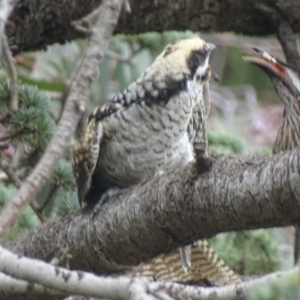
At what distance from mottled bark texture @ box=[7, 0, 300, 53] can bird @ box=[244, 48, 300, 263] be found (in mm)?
148

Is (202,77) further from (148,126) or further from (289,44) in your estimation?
(289,44)

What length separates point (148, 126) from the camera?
1.88 meters

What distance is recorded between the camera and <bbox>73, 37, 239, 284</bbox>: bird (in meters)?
1.84

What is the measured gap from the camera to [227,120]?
4254 mm

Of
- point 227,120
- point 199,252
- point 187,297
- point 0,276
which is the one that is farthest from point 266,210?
point 227,120

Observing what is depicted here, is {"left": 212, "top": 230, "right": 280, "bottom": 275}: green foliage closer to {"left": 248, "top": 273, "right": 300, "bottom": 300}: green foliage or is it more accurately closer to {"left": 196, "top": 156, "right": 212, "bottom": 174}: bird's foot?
{"left": 196, "top": 156, "right": 212, "bottom": 174}: bird's foot

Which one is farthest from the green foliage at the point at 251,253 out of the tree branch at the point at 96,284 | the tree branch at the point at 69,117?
the tree branch at the point at 96,284

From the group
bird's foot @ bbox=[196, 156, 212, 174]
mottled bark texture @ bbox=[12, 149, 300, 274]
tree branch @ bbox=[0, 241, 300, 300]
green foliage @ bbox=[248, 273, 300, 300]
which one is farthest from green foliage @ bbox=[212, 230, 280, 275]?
green foliage @ bbox=[248, 273, 300, 300]

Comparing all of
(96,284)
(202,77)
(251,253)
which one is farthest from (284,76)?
(96,284)

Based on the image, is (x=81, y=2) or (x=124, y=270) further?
(x=81, y=2)

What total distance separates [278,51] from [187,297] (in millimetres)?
3439

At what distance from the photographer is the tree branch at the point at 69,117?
1038 millimetres

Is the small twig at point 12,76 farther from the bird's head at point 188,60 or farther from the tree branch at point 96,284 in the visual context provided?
the tree branch at point 96,284

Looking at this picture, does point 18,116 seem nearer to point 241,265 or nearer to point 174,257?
point 174,257
